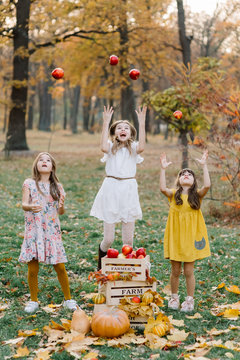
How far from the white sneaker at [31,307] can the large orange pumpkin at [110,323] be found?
2.80 ft

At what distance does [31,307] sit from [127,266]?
3.68 feet

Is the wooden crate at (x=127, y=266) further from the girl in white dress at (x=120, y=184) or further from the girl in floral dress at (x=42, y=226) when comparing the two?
the girl in white dress at (x=120, y=184)

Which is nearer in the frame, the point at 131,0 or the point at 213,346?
the point at 213,346

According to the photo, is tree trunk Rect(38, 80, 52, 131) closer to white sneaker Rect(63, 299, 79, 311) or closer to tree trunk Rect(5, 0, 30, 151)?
tree trunk Rect(5, 0, 30, 151)

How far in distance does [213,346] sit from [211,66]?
1190 cm

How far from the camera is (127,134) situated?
509 cm

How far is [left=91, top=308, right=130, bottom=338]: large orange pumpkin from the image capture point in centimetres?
384

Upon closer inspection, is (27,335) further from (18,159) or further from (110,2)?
(110,2)

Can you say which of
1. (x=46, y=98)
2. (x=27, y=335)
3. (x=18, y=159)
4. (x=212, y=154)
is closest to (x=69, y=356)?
(x=27, y=335)

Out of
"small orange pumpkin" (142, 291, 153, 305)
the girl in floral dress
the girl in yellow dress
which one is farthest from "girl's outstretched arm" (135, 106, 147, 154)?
"small orange pumpkin" (142, 291, 153, 305)

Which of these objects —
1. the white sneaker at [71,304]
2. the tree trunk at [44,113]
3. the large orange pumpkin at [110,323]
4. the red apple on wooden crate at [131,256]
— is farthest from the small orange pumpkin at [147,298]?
the tree trunk at [44,113]

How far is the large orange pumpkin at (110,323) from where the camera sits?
3844 millimetres

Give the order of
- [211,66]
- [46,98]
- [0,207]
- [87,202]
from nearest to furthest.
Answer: [0,207] < [87,202] < [211,66] < [46,98]

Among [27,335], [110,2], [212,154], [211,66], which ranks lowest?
[27,335]
